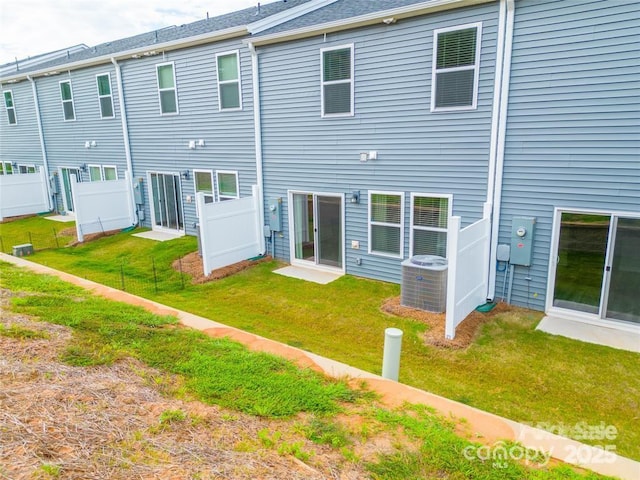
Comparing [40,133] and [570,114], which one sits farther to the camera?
[40,133]

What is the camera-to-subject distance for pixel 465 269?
6.95 metres

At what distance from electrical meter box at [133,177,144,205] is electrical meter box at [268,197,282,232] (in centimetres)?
636

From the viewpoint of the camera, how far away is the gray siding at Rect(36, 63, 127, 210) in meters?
15.2

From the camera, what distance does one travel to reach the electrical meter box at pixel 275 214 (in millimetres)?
10897

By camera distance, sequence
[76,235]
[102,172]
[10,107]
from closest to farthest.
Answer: [76,235]
[102,172]
[10,107]

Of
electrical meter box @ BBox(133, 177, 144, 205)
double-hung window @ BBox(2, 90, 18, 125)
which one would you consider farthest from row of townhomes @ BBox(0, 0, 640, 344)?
double-hung window @ BBox(2, 90, 18, 125)

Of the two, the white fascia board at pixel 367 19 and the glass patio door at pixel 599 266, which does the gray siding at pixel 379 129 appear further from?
the glass patio door at pixel 599 266

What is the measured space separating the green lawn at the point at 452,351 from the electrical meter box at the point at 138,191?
5097 mm

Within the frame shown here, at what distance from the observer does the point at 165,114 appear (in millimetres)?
13188

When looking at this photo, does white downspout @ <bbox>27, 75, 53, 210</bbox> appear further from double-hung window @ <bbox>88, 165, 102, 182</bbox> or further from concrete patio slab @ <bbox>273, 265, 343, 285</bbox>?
concrete patio slab @ <bbox>273, 265, 343, 285</bbox>

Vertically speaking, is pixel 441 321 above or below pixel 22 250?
below

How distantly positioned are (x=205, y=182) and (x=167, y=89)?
3.15 m

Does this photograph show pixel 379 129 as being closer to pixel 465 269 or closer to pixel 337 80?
pixel 337 80

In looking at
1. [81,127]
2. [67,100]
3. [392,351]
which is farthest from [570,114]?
[67,100]
